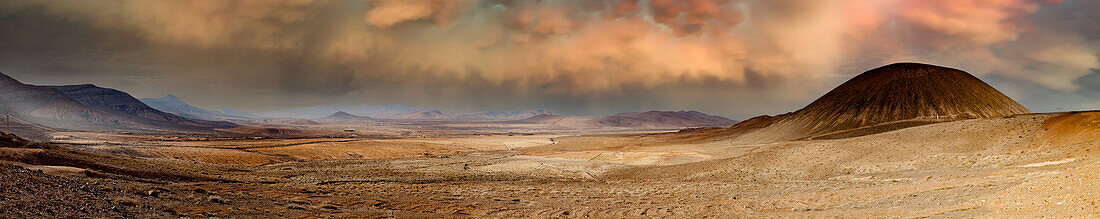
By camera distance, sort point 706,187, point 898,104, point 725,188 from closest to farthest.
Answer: point 725,188 < point 706,187 < point 898,104

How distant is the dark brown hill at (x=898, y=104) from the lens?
68.4m

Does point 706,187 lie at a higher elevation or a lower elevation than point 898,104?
lower

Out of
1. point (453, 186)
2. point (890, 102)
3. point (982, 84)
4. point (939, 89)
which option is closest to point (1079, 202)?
point (453, 186)

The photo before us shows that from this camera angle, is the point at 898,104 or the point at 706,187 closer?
the point at 706,187

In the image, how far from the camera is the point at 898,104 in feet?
244

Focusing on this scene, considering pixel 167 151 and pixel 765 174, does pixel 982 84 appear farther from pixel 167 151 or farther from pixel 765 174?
pixel 167 151

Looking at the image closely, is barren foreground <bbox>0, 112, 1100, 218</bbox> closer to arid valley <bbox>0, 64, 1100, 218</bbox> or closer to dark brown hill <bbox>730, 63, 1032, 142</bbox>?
arid valley <bbox>0, 64, 1100, 218</bbox>

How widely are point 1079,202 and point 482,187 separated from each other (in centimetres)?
2037

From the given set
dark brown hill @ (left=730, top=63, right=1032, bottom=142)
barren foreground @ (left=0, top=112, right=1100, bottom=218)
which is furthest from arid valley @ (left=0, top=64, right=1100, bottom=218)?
dark brown hill @ (left=730, top=63, right=1032, bottom=142)

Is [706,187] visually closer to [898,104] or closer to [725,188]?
[725,188]

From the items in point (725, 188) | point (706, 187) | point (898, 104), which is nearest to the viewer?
point (725, 188)

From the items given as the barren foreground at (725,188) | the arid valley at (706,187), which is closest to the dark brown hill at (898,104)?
the arid valley at (706,187)

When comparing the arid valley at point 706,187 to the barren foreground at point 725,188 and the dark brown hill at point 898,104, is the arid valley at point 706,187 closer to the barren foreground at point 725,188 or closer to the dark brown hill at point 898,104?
the barren foreground at point 725,188

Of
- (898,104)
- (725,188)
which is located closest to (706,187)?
(725,188)
